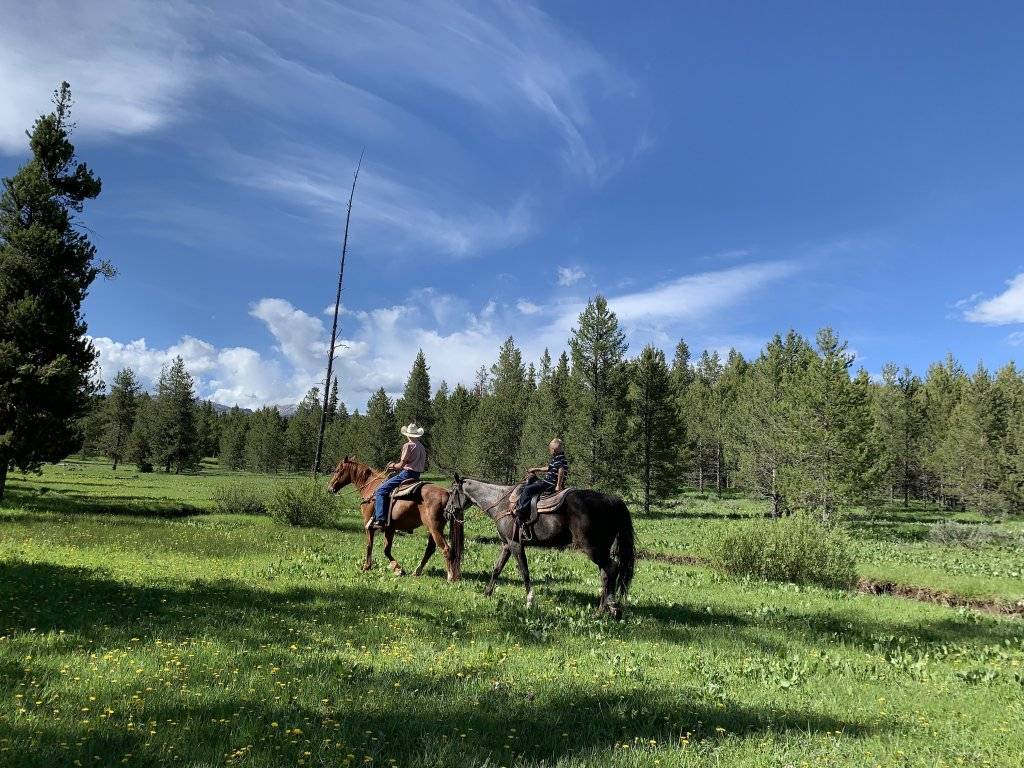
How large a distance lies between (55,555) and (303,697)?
12.6m

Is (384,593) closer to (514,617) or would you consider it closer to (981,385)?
(514,617)

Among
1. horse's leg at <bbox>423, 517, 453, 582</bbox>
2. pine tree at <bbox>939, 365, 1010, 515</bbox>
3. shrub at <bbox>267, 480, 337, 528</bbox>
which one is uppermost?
pine tree at <bbox>939, 365, 1010, 515</bbox>

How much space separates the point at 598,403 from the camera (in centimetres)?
4734

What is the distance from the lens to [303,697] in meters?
5.42

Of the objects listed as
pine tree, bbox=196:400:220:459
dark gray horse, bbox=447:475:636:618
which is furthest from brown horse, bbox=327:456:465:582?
pine tree, bbox=196:400:220:459

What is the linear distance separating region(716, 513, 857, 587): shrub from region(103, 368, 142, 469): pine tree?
84045 mm

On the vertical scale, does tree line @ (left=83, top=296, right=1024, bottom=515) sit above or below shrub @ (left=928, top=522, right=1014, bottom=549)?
above

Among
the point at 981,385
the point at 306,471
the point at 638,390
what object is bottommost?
the point at 306,471

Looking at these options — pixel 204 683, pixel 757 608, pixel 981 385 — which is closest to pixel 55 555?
pixel 204 683

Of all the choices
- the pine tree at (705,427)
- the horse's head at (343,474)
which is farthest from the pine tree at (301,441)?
the horse's head at (343,474)

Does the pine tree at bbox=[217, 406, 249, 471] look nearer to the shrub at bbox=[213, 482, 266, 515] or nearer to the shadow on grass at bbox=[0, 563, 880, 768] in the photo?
the shrub at bbox=[213, 482, 266, 515]

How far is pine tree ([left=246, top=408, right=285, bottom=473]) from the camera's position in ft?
292

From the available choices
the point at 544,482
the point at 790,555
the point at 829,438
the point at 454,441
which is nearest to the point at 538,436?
the point at 454,441

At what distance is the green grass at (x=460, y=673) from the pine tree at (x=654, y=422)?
114 ft
